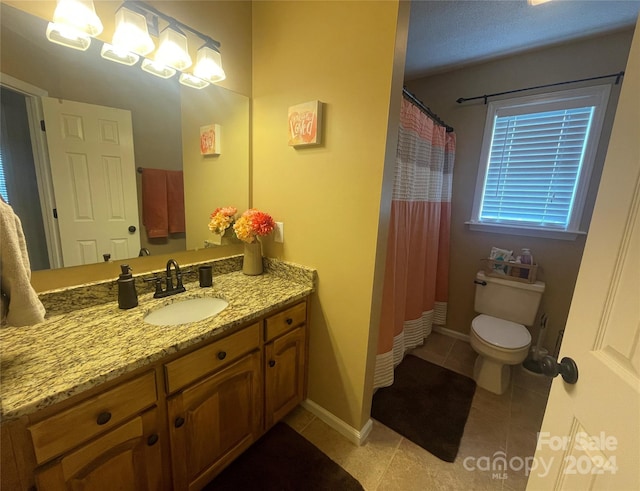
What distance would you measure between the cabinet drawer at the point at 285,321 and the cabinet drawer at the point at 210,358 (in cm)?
7

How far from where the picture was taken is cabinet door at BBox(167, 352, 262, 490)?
0.99 m

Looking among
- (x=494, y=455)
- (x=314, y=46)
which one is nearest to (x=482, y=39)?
(x=314, y=46)

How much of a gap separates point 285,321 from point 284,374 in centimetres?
32

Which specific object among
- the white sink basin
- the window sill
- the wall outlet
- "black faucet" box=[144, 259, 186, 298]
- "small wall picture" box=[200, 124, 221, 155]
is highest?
"small wall picture" box=[200, 124, 221, 155]

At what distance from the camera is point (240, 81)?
5.14ft

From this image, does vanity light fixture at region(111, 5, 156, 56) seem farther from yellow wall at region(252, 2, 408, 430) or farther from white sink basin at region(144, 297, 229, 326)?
white sink basin at region(144, 297, 229, 326)

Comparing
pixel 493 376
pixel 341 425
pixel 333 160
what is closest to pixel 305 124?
pixel 333 160

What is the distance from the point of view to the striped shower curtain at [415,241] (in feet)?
5.33

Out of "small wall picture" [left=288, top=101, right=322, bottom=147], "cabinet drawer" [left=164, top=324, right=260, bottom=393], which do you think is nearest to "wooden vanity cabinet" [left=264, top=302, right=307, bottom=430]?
"cabinet drawer" [left=164, top=324, right=260, bottom=393]

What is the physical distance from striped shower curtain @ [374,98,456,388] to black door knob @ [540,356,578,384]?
92 cm

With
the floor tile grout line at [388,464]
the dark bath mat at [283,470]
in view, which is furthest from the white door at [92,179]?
the floor tile grout line at [388,464]

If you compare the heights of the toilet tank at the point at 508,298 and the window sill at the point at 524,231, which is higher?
the window sill at the point at 524,231

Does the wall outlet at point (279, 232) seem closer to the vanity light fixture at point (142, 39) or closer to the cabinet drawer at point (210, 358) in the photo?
the cabinet drawer at point (210, 358)

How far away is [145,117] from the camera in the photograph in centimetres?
126
